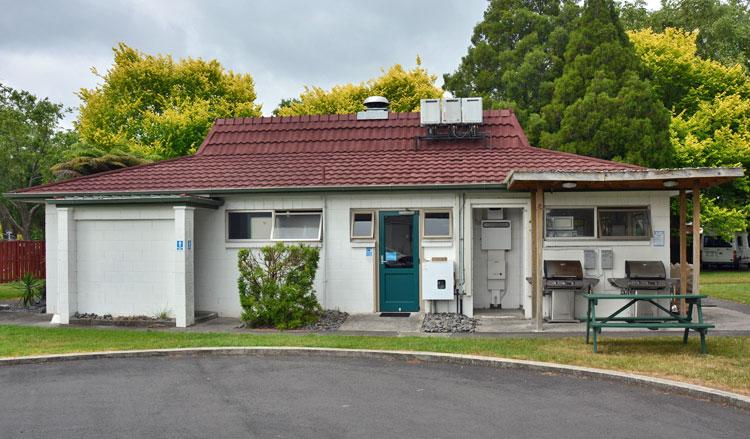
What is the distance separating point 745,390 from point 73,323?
38.8 ft

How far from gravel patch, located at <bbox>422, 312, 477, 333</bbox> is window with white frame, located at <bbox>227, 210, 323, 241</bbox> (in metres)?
3.05

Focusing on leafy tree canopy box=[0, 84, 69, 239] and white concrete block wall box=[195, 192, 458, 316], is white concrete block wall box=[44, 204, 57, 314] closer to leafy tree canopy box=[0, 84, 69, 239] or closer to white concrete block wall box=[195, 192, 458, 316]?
white concrete block wall box=[195, 192, 458, 316]

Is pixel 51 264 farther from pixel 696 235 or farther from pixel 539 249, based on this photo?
pixel 696 235

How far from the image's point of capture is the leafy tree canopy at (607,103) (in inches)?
985

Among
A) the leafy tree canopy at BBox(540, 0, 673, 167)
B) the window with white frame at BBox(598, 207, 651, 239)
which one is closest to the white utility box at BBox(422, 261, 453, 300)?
the window with white frame at BBox(598, 207, 651, 239)

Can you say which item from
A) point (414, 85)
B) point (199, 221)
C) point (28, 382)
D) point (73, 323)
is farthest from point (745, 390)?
point (414, 85)

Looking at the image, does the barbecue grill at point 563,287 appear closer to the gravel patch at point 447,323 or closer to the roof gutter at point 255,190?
the gravel patch at point 447,323

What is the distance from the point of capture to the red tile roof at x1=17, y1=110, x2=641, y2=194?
1363cm

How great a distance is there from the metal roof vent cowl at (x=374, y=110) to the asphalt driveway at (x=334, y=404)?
9221 millimetres

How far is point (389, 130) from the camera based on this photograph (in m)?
16.5

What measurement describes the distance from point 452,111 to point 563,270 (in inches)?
205

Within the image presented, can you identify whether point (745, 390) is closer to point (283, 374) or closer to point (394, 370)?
point (394, 370)

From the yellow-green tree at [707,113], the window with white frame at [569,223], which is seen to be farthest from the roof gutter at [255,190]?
the yellow-green tree at [707,113]

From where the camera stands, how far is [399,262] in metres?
13.7
